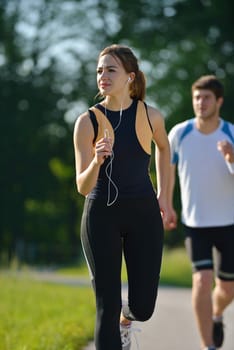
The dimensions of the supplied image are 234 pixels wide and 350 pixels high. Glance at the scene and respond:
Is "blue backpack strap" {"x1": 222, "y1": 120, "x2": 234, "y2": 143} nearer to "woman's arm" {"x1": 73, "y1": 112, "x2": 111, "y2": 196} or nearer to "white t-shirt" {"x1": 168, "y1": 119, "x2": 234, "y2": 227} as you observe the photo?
"white t-shirt" {"x1": 168, "y1": 119, "x2": 234, "y2": 227}

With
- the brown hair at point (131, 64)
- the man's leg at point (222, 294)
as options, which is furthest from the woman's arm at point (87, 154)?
the man's leg at point (222, 294)

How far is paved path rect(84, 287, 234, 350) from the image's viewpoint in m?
7.25

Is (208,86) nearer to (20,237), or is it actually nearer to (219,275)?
(219,275)

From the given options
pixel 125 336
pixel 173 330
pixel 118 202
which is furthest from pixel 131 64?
pixel 173 330

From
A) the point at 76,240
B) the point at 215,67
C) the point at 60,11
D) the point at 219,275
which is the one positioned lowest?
the point at 76,240

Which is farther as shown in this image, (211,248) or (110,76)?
(211,248)

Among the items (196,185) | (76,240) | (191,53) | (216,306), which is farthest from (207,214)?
(76,240)

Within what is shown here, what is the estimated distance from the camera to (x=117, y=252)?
4656 mm

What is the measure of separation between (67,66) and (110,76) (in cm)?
3346

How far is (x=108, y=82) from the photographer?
4.80 m

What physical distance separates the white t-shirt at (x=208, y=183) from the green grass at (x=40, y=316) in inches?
56.1

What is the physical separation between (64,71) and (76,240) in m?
17.0

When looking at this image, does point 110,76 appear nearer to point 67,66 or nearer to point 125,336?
point 125,336

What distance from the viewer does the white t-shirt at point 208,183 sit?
6.59 metres
